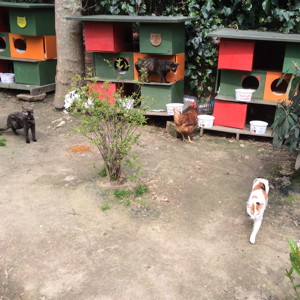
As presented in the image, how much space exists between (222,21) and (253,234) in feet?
17.5

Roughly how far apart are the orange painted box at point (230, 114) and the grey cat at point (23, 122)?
3.44 meters

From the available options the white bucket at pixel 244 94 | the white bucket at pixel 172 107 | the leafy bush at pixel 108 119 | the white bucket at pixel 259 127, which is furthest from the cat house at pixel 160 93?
the leafy bush at pixel 108 119

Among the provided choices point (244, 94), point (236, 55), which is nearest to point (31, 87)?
point (236, 55)

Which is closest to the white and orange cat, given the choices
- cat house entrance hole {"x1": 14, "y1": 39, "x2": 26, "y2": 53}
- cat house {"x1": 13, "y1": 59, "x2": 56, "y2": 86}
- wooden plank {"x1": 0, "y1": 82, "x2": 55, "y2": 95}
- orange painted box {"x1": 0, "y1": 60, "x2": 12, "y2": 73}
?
wooden plank {"x1": 0, "y1": 82, "x2": 55, "y2": 95}

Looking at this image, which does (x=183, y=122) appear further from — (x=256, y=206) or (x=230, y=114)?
(x=256, y=206)

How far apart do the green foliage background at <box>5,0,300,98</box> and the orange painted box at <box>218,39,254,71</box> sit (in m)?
1.29

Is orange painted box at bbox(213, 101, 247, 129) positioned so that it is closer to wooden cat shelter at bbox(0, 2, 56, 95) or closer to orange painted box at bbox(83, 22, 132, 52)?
orange painted box at bbox(83, 22, 132, 52)

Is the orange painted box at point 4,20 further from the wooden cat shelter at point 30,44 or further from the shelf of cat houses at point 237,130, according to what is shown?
the shelf of cat houses at point 237,130

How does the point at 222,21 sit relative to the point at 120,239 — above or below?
above

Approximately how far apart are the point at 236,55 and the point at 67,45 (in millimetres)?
3738

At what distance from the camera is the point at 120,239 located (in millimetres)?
3791

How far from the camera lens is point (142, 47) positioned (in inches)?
267

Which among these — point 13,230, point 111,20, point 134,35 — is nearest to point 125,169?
point 13,230

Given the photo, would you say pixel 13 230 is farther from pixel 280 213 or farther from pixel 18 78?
pixel 18 78
